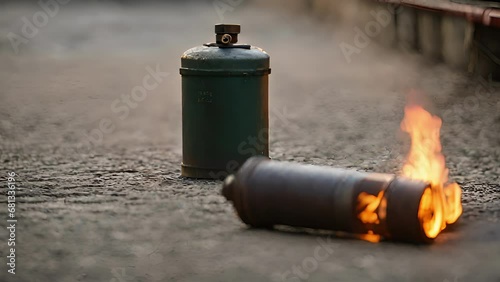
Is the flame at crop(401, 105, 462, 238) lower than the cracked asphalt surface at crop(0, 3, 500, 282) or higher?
higher

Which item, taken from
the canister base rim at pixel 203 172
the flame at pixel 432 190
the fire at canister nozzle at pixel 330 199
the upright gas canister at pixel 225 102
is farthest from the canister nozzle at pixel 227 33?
the fire at canister nozzle at pixel 330 199

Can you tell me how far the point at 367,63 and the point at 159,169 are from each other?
→ 381 inches

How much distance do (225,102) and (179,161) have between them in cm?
123

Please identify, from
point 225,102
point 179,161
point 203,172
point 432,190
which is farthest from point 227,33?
point 432,190

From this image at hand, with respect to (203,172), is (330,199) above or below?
above

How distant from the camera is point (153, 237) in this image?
20.2 feet

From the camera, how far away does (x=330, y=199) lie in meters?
6.00

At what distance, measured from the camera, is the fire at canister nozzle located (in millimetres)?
5855

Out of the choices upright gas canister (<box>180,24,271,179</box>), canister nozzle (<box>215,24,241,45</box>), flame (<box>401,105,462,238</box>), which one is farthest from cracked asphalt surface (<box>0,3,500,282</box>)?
canister nozzle (<box>215,24,241,45</box>)

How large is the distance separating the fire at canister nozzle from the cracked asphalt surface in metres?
0.10

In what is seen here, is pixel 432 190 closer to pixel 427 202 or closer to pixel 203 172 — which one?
pixel 427 202

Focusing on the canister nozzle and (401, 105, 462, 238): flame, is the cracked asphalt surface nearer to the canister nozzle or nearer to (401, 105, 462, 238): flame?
(401, 105, 462, 238): flame

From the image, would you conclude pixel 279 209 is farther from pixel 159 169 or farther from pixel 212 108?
pixel 159 169

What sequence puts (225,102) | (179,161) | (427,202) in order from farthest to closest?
(179,161) → (225,102) → (427,202)
